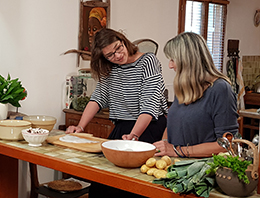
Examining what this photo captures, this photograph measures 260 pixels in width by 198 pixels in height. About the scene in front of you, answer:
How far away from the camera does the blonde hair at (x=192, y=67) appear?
188cm

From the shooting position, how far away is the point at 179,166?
1.44 metres

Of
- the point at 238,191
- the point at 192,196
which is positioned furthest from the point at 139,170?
the point at 238,191

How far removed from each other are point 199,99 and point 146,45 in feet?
8.50

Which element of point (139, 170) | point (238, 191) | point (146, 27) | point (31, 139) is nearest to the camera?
point (238, 191)

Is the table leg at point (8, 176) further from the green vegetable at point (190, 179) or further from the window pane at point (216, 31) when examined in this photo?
the window pane at point (216, 31)

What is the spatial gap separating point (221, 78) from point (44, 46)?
2.17 m

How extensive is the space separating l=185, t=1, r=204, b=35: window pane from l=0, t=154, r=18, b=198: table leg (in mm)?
3600

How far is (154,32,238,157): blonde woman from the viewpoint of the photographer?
1.83m

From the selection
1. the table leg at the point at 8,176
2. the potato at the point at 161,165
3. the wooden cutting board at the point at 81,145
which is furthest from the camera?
the table leg at the point at 8,176

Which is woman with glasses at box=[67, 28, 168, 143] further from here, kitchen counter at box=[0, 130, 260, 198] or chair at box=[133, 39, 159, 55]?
chair at box=[133, 39, 159, 55]

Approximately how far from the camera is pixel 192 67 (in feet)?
6.15

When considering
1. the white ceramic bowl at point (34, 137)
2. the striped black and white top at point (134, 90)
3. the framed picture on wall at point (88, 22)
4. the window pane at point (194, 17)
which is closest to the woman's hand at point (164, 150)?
the striped black and white top at point (134, 90)

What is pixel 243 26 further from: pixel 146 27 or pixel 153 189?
pixel 153 189

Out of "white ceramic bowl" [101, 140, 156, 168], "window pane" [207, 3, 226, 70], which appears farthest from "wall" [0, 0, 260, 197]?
"white ceramic bowl" [101, 140, 156, 168]
